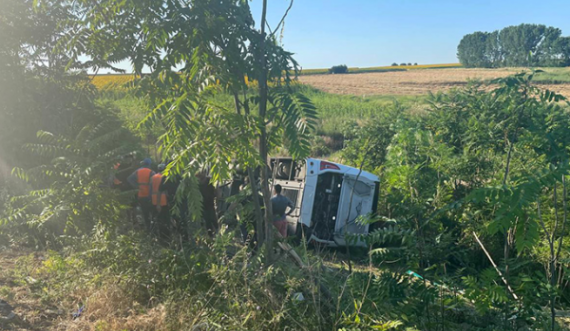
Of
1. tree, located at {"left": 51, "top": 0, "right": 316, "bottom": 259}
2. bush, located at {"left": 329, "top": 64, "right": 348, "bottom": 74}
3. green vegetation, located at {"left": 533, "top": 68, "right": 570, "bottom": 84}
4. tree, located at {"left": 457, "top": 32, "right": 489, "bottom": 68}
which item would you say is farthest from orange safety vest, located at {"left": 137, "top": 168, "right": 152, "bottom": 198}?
tree, located at {"left": 457, "top": 32, "right": 489, "bottom": 68}

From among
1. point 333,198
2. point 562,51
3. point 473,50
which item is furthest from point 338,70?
point 333,198

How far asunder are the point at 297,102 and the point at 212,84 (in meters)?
0.83

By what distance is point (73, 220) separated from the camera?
6.72m

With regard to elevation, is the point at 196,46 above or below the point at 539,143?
above

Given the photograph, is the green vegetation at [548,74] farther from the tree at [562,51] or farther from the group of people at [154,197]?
the group of people at [154,197]

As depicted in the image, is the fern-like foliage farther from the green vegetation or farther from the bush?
the bush

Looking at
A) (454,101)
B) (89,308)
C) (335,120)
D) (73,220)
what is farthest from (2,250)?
(335,120)

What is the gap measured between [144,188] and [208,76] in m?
4.82

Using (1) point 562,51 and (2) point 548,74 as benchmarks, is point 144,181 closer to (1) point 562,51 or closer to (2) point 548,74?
(2) point 548,74

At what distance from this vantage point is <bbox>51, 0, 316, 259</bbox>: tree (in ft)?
14.3

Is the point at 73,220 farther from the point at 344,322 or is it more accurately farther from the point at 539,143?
the point at 539,143

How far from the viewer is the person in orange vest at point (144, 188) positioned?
868cm

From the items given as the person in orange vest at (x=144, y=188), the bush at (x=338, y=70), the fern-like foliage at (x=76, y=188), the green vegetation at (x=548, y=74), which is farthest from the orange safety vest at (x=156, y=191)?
the bush at (x=338, y=70)

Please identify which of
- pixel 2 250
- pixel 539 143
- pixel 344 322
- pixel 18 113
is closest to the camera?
pixel 344 322
